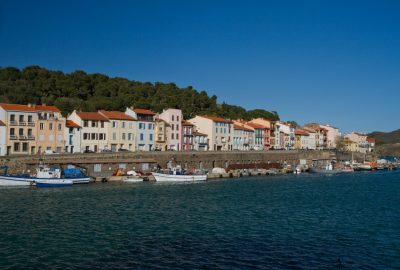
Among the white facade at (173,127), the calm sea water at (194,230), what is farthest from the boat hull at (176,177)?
the white facade at (173,127)

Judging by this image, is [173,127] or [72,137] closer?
[72,137]

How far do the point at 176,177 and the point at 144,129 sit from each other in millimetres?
22350

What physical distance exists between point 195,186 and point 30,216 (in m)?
28.2

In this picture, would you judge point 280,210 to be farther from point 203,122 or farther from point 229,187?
point 203,122

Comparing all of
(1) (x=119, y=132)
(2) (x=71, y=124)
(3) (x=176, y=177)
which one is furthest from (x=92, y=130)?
(3) (x=176, y=177)

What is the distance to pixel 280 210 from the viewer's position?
39625 millimetres

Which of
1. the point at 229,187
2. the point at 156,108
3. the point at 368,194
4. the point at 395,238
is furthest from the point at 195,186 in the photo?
the point at 156,108

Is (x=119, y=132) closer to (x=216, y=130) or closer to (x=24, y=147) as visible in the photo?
(x=24, y=147)

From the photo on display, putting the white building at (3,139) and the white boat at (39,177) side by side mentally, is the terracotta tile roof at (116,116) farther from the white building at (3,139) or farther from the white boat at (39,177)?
the white boat at (39,177)

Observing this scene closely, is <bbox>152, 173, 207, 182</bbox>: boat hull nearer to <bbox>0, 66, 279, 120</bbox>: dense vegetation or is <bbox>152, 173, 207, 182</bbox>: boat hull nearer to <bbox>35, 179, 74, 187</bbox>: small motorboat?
<bbox>35, 179, 74, 187</bbox>: small motorboat

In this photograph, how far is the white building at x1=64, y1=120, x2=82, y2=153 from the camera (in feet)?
241

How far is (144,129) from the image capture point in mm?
85688

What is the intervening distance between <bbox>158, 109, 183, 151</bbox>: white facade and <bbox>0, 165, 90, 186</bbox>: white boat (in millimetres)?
34675

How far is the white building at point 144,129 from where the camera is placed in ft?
278
